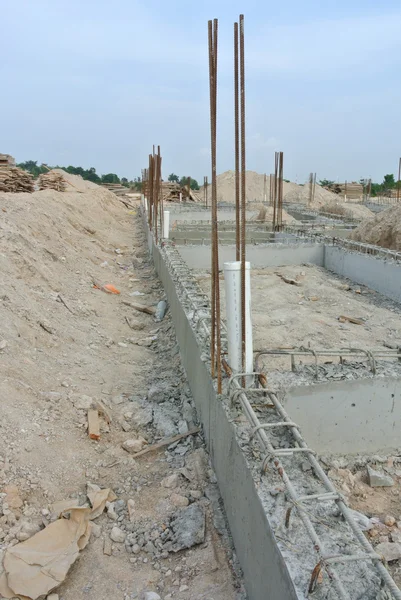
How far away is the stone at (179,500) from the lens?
3.47 metres

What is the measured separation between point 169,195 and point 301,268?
27954mm

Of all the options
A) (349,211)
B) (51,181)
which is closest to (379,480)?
(349,211)

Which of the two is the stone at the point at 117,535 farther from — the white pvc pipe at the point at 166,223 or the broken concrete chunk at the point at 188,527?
the white pvc pipe at the point at 166,223

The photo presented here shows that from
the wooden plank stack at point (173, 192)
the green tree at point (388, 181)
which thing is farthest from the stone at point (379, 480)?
the green tree at point (388, 181)

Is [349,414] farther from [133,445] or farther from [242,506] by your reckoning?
[133,445]

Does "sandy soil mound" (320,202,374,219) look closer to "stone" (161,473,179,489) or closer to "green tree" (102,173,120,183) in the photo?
"stone" (161,473,179,489)

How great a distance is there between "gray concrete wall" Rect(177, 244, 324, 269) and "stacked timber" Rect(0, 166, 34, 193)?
1044cm

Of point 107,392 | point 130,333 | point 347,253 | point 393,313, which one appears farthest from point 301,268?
point 107,392

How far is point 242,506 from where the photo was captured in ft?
9.39

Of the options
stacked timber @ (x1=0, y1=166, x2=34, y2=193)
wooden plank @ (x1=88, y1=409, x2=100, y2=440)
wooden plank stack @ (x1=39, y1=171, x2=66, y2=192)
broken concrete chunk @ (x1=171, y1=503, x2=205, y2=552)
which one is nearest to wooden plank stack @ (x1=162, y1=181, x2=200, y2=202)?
wooden plank stack @ (x1=39, y1=171, x2=66, y2=192)

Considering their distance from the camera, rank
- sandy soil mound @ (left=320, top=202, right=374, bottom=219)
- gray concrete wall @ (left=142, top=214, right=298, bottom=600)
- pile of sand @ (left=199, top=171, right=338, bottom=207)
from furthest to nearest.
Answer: pile of sand @ (left=199, top=171, right=338, bottom=207) → sandy soil mound @ (left=320, top=202, right=374, bottom=219) → gray concrete wall @ (left=142, top=214, right=298, bottom=600)

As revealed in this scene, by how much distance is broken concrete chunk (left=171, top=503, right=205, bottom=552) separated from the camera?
10.1 feet

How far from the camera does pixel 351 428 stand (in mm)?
4168

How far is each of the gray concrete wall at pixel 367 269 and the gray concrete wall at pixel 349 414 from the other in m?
6.18
